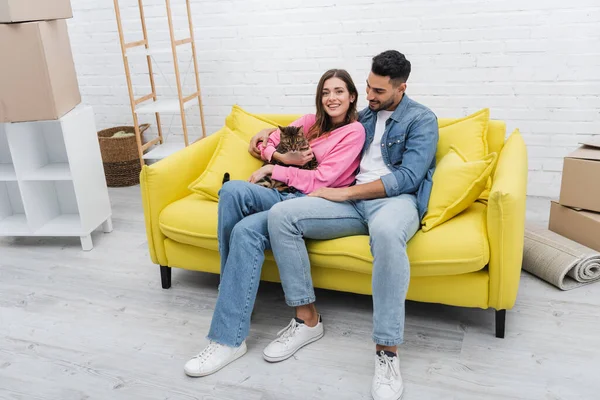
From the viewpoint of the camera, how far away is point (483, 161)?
2045mm

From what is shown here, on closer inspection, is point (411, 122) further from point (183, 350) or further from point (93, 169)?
point (93, 169)

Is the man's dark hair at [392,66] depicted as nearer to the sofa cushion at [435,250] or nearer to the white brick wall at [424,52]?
the sofa cushion at [435,250]

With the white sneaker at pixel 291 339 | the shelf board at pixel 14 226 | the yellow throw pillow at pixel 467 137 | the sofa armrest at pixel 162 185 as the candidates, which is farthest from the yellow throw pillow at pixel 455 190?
the shelf board at pixel 14 226

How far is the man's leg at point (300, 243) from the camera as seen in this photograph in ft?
6.50

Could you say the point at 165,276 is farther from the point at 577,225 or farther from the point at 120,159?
the point at 577,225

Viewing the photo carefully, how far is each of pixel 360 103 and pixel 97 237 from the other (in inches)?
68.4

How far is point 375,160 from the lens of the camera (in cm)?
221

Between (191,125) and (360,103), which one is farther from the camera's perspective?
(191,125)

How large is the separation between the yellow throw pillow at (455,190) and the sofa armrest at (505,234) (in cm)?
7

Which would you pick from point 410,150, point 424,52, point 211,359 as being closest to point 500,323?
point 410,150

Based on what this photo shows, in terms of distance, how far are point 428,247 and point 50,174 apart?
6.55 ft

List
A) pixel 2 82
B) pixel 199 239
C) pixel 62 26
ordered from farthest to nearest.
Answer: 1. pixel 62 26
2. pixel 2 82
3. pixel 199 239

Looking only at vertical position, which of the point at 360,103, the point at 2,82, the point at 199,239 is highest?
the point at 2,82

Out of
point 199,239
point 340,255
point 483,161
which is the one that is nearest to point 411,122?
point 483,161
